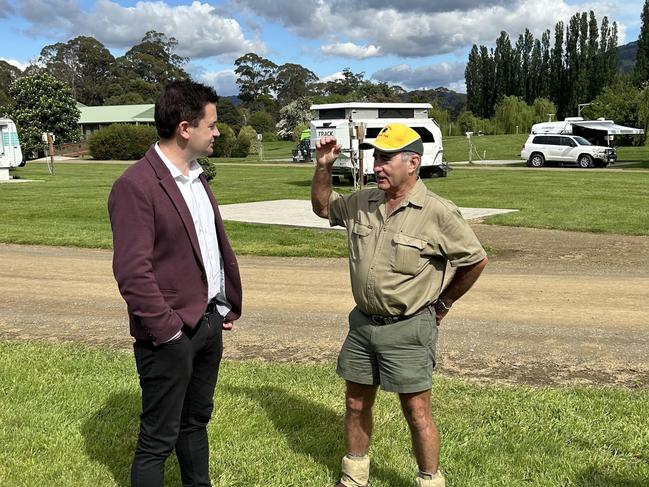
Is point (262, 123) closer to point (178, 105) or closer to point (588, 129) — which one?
point (588, 129)

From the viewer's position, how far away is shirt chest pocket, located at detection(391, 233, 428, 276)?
3100 mm

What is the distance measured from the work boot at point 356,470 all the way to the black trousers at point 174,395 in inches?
31.5

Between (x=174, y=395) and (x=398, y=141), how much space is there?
154 cm

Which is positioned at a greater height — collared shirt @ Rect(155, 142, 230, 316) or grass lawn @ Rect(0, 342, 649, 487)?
collared shirt @ Rect(155, 142, 230, 316)

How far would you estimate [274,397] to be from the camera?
4.68 meters

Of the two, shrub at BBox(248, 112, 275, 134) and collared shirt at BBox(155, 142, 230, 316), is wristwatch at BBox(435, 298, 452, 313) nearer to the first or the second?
collared shirt at BBox(155, 142, 230, 316)

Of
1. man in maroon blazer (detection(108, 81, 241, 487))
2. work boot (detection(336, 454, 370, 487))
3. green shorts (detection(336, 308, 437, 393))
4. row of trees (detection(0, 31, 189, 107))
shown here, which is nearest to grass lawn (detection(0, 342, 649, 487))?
work boot (detection(336, 454, 370, 487))

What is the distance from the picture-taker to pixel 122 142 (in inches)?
2085

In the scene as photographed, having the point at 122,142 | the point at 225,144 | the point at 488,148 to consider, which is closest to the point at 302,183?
the point at 488,148

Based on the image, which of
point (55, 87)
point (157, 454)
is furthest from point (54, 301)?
point (55, 87)

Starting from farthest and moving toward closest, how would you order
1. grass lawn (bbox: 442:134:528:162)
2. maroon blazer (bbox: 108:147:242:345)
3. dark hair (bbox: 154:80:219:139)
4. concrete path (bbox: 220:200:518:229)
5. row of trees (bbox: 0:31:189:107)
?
row of trees (bbox: 0:31:189:107)
grass lawn (bbox: 442:134:528:162)
concrete path (bbox: 220:200:518:229)
dark hair (bbox: 154:80:219:139)
maroon blazer (bbox: 108:147:242:345)

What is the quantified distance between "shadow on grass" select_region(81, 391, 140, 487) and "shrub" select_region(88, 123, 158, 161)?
165ft

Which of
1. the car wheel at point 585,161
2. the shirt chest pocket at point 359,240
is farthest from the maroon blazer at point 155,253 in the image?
the car wheel at point 585,161

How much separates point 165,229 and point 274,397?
7.56 ft
